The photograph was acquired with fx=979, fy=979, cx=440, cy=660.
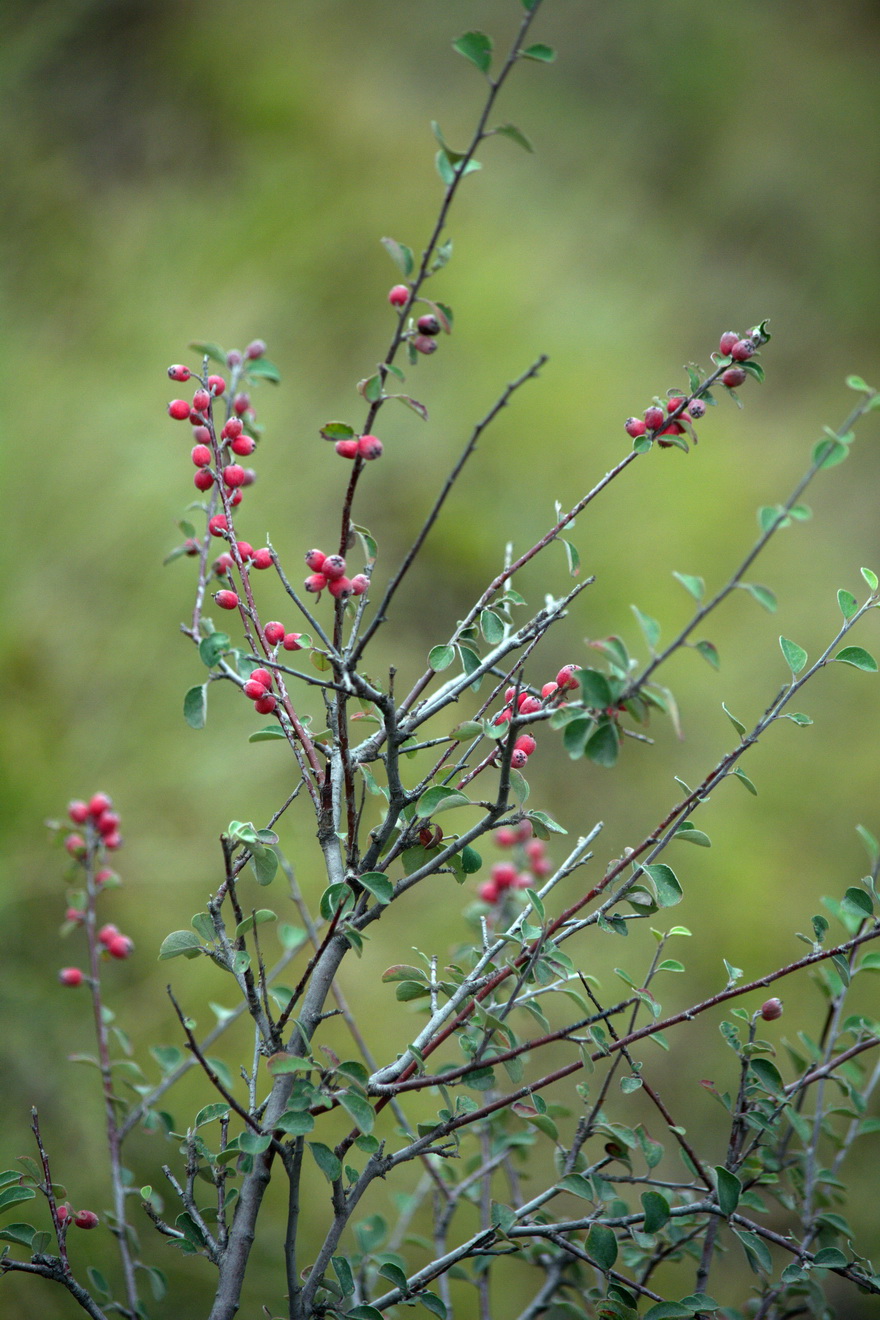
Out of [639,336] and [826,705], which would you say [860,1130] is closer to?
[826,705]

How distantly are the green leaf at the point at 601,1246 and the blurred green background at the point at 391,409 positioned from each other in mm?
617

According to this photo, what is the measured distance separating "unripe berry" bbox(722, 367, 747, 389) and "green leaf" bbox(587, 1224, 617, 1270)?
569mm

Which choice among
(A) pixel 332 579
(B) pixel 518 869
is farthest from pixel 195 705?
(B) pixel 518 869

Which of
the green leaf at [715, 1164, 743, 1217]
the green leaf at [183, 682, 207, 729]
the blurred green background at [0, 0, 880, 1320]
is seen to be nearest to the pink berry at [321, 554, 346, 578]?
A: the green leaf at [183, 682, 207, 729]

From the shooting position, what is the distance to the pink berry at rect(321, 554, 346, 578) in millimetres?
588

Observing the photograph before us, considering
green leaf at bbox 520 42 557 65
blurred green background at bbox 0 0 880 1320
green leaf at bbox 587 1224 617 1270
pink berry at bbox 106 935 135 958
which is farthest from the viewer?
blurred green background at bbox 0 0 880 1320

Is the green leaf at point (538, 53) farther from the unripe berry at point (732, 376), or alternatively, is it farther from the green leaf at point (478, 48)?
the unripe berry at point (732, 376)

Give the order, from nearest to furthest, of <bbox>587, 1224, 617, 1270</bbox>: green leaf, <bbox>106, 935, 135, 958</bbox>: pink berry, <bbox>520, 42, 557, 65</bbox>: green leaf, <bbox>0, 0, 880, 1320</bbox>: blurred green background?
<bbox>520, 42, 557, 65</bbox>: green leaf < <bbox>587, 1224, 617, 1270</bbox>: green leaf < <bbox>106, 935, 135, 958</bbox>: pink berry < <bbox>0, 0, 880, 1320</bbox>: blurred green background

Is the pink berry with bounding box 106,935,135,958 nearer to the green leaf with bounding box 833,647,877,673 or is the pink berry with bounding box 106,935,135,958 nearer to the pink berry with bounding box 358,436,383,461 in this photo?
the pink berry with bounding box 358,436,383,461

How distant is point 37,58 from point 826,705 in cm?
238

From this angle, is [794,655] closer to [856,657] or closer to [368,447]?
[856,657]

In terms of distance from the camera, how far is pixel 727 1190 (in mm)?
646

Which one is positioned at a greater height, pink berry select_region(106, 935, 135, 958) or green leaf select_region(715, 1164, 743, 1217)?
pink berry select_region(106, 935, 135, 958)

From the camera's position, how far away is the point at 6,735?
1.49 meters
